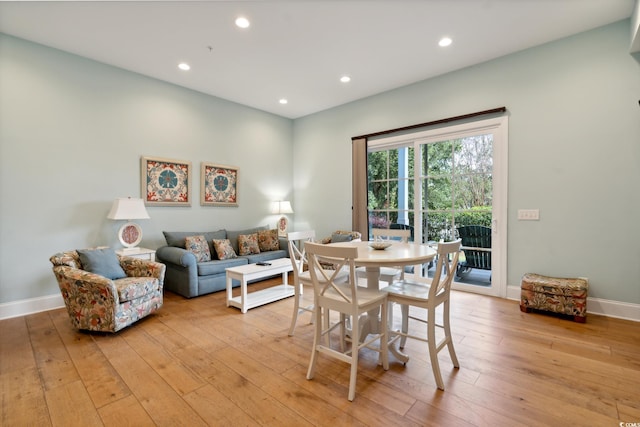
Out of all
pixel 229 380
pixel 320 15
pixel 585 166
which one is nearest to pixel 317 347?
pixel 229 380

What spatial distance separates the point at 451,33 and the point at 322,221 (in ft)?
11.8

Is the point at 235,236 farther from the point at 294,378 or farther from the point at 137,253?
the point at 294,378

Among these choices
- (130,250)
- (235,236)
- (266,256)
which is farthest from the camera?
(235,236)

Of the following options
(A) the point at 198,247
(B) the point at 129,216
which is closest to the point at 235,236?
(A) the point at 198,247

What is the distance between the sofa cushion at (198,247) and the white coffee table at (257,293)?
2.59 ft

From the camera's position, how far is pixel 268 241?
16.6ft

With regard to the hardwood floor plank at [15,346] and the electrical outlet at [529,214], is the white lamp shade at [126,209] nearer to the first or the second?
the hardwood floor plank at [15,346]

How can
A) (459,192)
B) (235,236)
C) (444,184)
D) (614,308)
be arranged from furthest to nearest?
(235,236) < (444,184) < (459,192) < (614,308)

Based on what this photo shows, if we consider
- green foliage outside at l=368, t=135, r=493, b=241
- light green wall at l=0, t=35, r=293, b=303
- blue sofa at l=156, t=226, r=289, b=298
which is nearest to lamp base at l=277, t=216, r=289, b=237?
blue sofa at l=156, t=226, r=289, b=298

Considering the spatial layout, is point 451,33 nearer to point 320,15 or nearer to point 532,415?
point 320,15

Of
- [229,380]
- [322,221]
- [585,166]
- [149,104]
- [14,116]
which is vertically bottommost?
[229,380]

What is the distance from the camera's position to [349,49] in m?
3.40

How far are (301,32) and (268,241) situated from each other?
3.24m

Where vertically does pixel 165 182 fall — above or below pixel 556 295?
above
